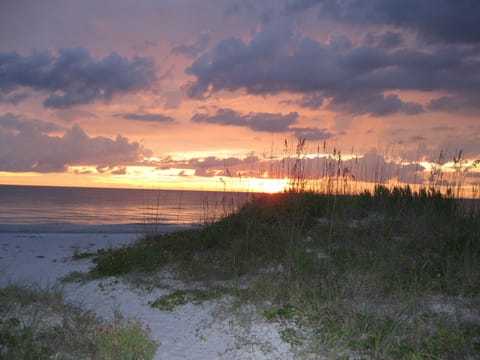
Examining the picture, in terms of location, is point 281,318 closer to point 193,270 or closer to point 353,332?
point 353,332

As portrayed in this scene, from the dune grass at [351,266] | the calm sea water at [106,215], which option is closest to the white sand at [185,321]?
the dune grass at [351,266]

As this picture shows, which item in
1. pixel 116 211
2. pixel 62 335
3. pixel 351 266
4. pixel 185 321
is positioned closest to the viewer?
pixel 62 335

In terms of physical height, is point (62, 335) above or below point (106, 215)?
above

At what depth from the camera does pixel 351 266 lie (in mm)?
7031

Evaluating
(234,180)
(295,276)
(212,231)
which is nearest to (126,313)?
(295,276)

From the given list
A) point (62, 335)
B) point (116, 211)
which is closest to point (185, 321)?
point (62, 335)

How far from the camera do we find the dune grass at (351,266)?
472 centimetres

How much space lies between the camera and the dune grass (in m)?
4.72

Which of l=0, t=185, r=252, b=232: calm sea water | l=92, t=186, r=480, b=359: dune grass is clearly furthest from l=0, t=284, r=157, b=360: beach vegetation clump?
l=0, t=185, r=252, b=232: calm sea water

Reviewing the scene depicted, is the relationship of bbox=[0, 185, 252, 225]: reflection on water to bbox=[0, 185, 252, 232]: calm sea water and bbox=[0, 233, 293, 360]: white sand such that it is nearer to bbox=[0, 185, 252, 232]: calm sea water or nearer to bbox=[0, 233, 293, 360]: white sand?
bbox=[0, 185, 252, 232]: calm sea water

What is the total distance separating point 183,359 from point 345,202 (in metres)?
7.54

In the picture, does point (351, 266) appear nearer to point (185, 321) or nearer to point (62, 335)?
point (185, 321)

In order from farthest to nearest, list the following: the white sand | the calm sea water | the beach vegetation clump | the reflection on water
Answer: the calm sea water → the reflection on water → the white sand → the beach vegetation clump

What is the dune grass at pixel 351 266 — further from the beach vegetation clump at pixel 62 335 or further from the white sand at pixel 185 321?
the beach vegetation clump at pixel 62 335
